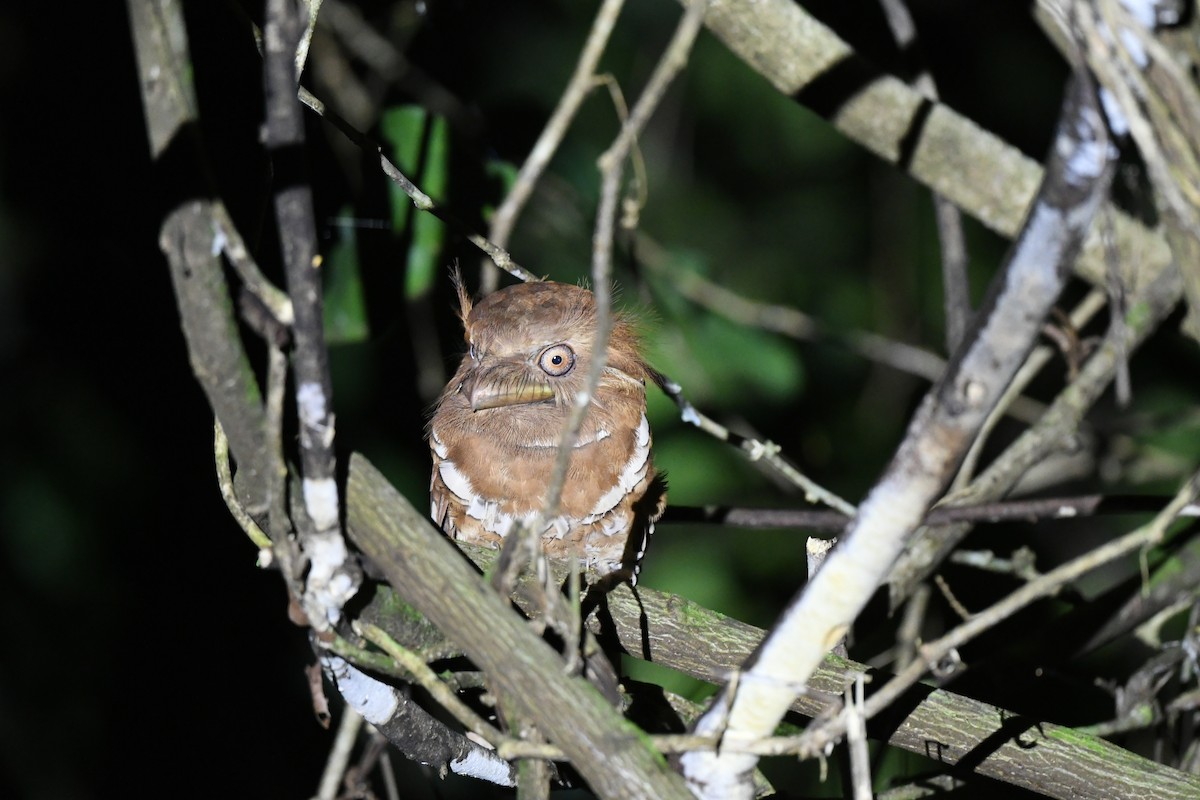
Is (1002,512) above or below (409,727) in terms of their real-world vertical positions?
above

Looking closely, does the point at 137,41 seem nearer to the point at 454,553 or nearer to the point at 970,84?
the point at 454,553

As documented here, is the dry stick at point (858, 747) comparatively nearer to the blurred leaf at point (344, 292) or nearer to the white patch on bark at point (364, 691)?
the white patch on bark at point (364, 691)

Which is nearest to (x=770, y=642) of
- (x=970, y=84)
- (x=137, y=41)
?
(x=137, y=41)

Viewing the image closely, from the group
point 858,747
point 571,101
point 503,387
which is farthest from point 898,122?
point 858,747

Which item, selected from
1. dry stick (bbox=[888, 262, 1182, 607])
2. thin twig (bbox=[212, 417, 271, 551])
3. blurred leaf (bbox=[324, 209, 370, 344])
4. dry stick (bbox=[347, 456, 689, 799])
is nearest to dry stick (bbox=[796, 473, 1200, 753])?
dry stick (bbox=[347, 456, 689, 799])

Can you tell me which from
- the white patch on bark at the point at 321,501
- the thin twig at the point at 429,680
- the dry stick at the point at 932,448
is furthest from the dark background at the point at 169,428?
the dry stick at the point at 932,448

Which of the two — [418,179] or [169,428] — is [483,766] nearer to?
[418,179]
